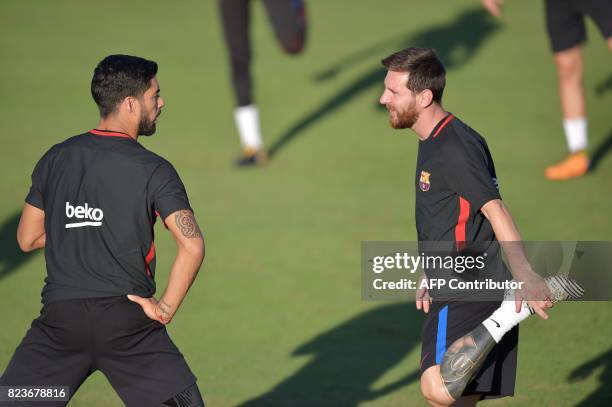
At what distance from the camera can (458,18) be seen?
53.4 ft

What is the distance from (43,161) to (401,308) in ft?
13.4

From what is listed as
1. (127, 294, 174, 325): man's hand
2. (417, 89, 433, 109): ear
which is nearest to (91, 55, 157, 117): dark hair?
(127, 294, 174, 325): man's hand

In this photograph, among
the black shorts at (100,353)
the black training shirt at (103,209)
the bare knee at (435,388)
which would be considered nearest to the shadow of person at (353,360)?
the bare knee at (435,388)

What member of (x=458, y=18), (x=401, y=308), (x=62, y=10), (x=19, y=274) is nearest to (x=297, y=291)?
(x=401, y=308)

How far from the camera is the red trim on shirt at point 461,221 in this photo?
4.79 metres

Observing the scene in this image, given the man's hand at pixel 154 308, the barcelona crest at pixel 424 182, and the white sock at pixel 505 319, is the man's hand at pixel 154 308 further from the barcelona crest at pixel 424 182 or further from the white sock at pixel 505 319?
the white sock at pixel 505 319

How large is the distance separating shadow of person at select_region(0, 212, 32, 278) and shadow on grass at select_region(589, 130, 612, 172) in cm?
636

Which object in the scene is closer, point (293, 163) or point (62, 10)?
point (293, 163)

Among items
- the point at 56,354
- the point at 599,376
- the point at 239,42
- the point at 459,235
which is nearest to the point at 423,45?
the point at 239,42

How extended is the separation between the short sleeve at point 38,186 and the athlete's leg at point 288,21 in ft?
21.8

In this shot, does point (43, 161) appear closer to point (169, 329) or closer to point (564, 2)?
point (169, 329)

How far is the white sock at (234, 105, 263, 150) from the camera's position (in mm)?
11219

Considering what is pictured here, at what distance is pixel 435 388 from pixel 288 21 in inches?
277

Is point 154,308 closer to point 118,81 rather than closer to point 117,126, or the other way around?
point 117,126
